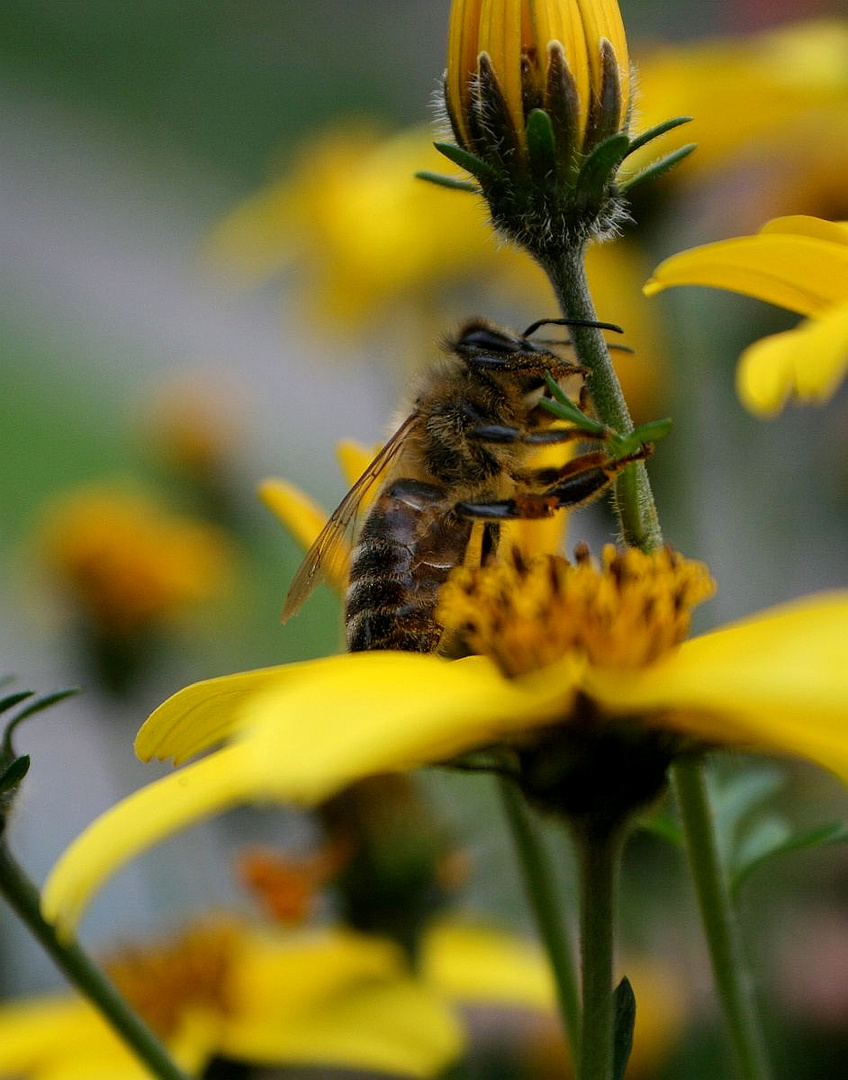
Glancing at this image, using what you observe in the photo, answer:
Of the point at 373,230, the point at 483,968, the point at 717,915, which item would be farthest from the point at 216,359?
the point at 717,915

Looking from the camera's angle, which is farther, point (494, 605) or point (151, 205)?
point (151, 205)

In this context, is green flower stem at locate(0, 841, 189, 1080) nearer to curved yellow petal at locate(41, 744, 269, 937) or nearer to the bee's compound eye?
curved yellow petal at locate(41, 744, 269, 937)

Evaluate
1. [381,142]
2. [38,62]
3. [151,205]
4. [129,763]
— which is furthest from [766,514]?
[38,62]

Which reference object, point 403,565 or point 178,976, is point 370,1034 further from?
point 403,565

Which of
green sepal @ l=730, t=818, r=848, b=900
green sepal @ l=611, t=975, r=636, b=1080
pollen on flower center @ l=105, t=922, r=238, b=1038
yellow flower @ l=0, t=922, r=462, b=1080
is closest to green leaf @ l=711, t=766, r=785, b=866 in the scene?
green sepal @ l=730, t=818, r=848, b=900

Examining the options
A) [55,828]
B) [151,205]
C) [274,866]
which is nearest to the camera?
[274,866]

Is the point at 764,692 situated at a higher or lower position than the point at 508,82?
lower

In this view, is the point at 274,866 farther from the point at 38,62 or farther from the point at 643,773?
the point at 38,62
